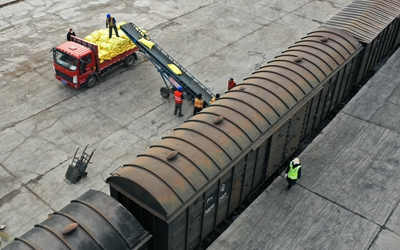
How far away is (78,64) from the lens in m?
17.5

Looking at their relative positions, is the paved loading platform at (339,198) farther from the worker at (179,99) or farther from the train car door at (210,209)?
Answer: the worker at (179,99)

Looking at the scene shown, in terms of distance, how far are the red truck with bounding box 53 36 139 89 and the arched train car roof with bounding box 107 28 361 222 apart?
8.03m

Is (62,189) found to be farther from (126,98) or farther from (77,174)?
(126,98)

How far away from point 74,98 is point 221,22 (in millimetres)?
10712

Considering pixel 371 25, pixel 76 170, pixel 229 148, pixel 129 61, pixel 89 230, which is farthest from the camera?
pixel 129 61

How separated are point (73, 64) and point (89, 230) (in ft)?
36.2

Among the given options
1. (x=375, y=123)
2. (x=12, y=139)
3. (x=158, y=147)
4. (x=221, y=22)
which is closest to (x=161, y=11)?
(x=221, y=22)

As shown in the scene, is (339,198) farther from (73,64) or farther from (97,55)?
(73,64)

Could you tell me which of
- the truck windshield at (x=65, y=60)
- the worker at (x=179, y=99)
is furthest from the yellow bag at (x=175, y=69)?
the truck windshield at (x=65, y=60)

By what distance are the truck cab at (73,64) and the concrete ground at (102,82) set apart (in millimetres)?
680

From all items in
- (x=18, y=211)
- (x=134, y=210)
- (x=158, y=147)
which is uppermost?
(x=158, y=147)

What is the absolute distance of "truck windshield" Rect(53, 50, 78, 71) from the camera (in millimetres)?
17641

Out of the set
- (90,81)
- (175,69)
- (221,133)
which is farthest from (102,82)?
(221,133)

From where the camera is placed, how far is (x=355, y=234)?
11.7 metres
